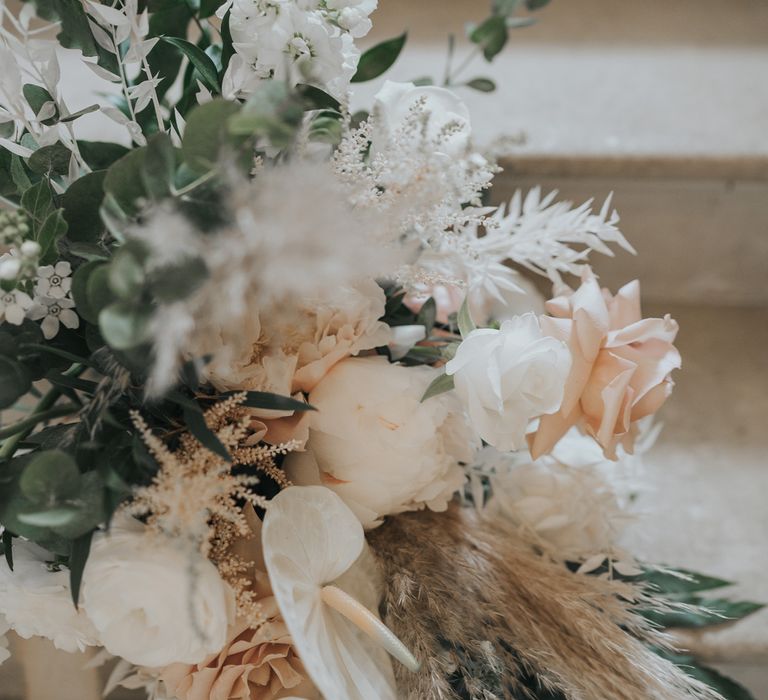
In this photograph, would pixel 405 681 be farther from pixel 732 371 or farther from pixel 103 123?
pixel 103 123

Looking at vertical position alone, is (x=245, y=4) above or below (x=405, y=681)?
above

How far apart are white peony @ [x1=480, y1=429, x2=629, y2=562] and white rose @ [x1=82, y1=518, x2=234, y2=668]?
1.12 feet

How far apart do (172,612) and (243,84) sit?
0.39 meters

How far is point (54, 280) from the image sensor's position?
19.9 inches

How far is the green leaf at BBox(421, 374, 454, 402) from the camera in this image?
1.81 ft

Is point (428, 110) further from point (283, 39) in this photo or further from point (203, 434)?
point (203, 434)

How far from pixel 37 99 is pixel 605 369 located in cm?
52

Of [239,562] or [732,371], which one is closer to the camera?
[239,562]

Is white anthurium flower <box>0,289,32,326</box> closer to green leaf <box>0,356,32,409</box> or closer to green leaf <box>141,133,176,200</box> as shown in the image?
green leaf <box>0,356,32,409</box>

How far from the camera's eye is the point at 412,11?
4.45 feet

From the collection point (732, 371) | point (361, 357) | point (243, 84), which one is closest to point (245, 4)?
point (243, 84)

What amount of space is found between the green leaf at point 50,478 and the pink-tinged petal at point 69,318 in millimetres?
131

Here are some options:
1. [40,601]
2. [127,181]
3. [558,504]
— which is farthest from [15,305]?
[558,504]

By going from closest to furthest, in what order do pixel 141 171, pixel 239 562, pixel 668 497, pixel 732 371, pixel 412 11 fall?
pixel 141 171 < pixel 239 562 < pixel 668 497 < pixel 732 371 < pixel 412 11
